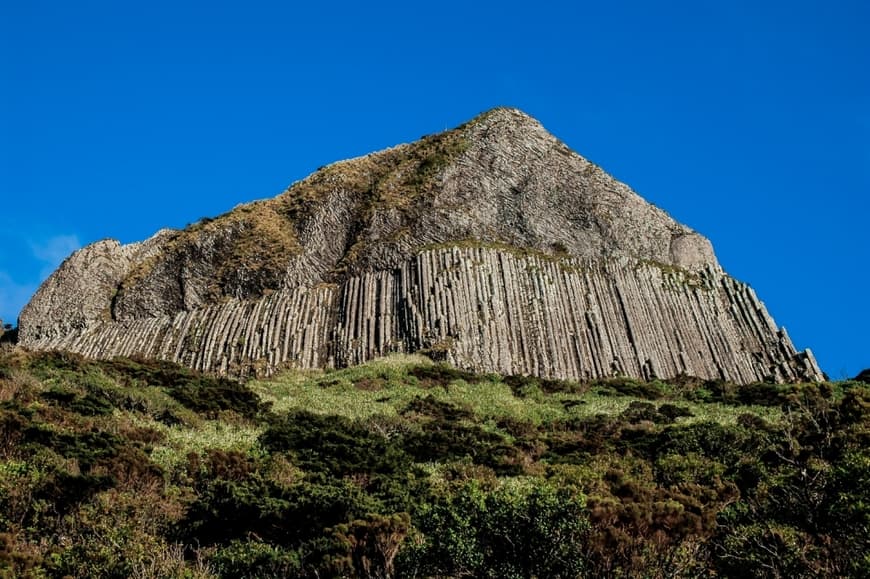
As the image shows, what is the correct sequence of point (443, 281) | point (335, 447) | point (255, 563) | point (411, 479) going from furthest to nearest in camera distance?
point (443, 281), point (335, 447), point (411, 479), point (255, 563)

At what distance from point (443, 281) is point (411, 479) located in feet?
107

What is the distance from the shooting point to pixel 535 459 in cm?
3800

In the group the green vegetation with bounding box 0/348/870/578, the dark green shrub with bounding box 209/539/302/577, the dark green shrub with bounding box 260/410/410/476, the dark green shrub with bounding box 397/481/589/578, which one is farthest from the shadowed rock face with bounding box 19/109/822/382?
the dark green shrub with bounding box 397/481/589/578

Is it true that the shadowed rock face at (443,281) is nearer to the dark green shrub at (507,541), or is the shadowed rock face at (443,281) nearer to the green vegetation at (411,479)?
the green vegetation at (411,479)

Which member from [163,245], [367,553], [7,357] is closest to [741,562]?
[367,553]

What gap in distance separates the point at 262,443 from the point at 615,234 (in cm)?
4261

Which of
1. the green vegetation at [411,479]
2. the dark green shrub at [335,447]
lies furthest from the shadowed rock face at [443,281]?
the dark green shrub at [335,447]

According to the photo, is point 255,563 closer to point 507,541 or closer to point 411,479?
point 507,541

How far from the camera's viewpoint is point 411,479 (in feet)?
103

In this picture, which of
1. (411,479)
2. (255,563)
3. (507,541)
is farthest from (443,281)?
(507,541)

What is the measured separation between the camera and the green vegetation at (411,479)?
66.8 feet

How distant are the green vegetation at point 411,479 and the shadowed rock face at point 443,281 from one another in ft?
27.0

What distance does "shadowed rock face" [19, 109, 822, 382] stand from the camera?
6091 cm

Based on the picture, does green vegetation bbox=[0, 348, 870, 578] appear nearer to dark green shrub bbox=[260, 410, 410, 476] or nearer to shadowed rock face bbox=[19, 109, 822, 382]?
dark green shrub bbox=[260, 410, 410, 476]
